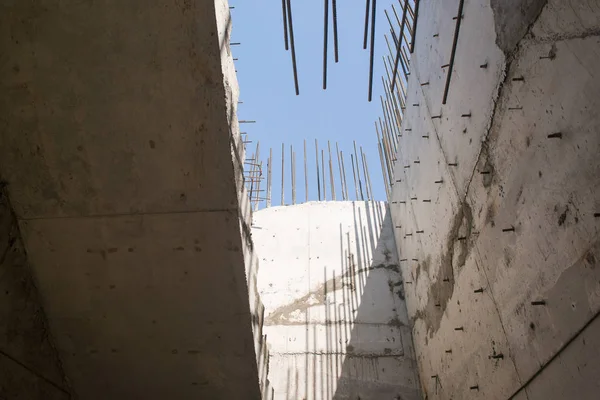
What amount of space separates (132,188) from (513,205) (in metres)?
2.30

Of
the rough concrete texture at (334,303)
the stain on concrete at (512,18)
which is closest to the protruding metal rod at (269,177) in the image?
the rough concrete texture at (334,303)

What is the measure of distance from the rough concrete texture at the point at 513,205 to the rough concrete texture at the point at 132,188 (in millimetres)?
1581

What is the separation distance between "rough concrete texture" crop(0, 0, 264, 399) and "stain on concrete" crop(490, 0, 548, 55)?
1.61 metres

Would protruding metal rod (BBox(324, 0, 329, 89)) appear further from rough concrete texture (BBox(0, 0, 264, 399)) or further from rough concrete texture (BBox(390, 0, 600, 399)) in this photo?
rough concrete texture (BBox(390, 0, 600, 399))

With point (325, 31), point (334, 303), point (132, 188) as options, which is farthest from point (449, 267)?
point (132, 188)

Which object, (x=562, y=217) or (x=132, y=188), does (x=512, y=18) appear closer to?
(x=562, y=217)

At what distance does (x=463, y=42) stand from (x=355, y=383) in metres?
3.47

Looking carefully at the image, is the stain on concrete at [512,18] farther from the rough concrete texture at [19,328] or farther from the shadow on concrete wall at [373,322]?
the shadow on concrete wall at [373,322]

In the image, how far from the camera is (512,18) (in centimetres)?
262

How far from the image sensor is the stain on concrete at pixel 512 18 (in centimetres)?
240

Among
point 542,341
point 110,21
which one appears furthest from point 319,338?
point 110,21

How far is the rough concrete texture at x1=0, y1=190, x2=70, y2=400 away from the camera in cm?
325

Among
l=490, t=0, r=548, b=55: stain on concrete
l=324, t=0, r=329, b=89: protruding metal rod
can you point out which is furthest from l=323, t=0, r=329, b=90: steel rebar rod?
l=490, t=0, r=548, b=55: stain on concrete

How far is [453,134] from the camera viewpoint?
12.1 ft
